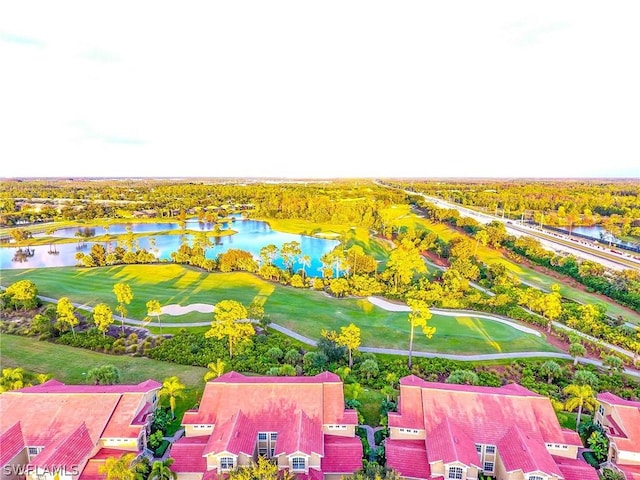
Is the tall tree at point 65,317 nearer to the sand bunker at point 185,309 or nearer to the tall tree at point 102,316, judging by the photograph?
the tall tree at point 102,316

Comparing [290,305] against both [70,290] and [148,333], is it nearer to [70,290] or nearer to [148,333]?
[148,333]

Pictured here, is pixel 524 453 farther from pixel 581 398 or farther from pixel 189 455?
pixel 189 455

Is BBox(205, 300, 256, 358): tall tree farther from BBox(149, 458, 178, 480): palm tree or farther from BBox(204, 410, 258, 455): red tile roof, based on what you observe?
BBox(149, 458, 178, 480): palm tree

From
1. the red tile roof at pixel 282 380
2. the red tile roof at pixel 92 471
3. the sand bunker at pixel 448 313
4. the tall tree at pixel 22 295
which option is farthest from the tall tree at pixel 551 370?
the tall tree at pixel 22 295

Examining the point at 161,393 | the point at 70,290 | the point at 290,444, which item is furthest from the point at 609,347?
the point at 70,290

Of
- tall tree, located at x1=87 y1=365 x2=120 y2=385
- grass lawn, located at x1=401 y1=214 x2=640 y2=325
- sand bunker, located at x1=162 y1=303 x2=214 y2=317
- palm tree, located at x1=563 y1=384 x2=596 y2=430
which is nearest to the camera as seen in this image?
palm tree, located at x1=563 y1=384 x2=596 y2=430

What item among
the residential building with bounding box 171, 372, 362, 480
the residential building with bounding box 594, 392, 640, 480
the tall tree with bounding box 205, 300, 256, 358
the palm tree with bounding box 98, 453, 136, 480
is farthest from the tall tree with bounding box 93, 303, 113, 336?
the residential building with bounding box 594, 392, 640, 480
